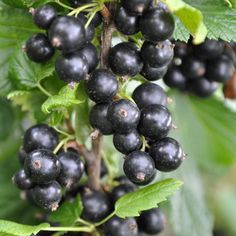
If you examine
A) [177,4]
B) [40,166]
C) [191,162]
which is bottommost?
[191,162]

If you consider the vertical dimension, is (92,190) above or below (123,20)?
below

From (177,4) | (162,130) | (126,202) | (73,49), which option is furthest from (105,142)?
(177,4)

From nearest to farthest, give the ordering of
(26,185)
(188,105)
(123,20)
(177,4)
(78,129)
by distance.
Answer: (177,4) → (123,20) → (26,185) → (78,129) → (188,105)

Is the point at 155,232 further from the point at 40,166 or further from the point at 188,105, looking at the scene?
the point at 188,105

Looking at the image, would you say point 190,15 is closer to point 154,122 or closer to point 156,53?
point 156,53

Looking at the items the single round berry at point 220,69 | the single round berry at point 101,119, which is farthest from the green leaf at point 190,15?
the single round berry at point 220,69

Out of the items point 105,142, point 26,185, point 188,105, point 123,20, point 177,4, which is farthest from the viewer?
point 188,105

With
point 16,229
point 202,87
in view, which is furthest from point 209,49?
point 16,229
